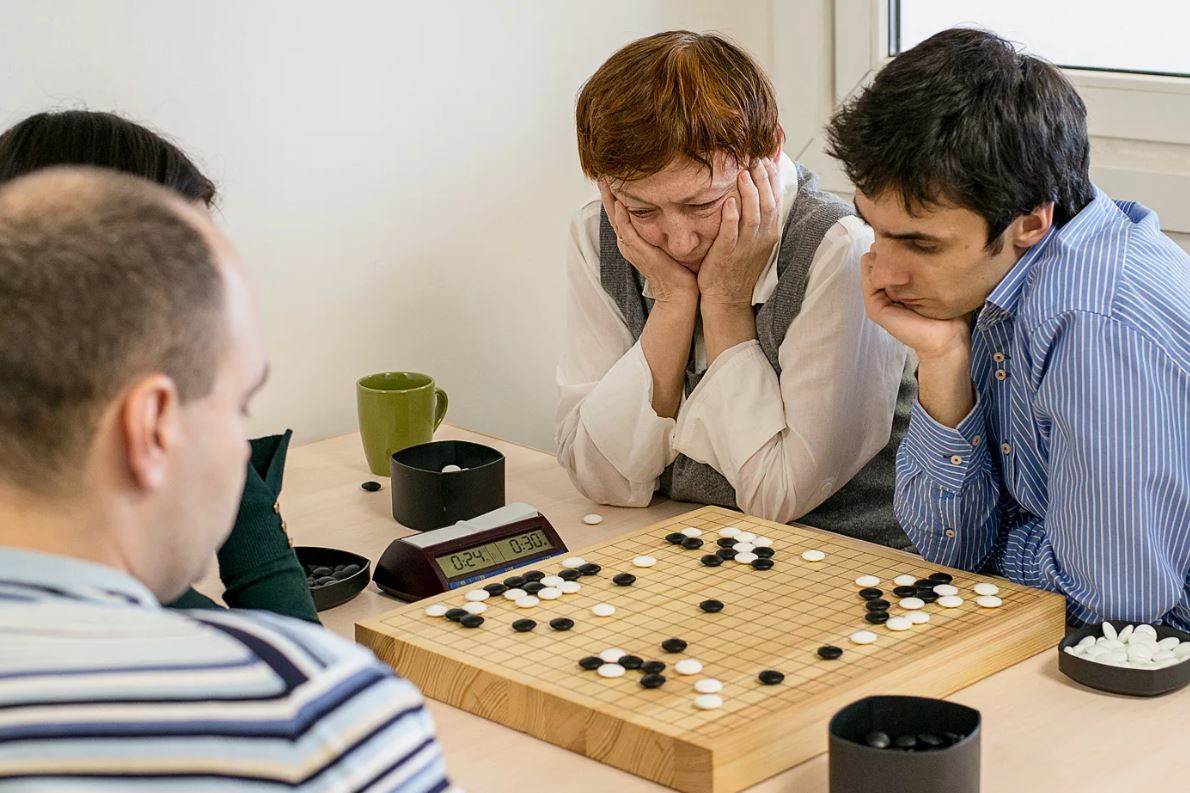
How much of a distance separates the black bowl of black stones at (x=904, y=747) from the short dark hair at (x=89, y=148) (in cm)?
77

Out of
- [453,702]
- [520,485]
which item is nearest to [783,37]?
[520,485]

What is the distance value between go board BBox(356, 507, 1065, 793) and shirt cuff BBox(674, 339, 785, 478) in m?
0.26

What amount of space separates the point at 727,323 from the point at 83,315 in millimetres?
1246

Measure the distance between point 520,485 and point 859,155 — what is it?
731mm

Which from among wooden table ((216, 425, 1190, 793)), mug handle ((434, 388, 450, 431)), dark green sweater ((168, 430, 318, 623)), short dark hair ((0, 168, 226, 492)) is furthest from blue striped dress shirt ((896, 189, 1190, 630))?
short dark hair ((0, 168, 226, 492))

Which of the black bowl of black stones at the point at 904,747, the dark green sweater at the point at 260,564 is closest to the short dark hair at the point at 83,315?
the black bowl of black stones at the point at 904,747

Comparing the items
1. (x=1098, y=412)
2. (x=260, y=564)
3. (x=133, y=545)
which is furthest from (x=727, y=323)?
(x=133, y=545)

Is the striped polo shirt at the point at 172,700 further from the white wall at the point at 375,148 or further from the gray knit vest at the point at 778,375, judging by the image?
the white wall at the point at 375,148

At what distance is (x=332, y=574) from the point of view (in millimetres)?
1623

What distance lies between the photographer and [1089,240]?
1.46 meters

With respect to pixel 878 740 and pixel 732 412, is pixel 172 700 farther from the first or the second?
pixel 732 412

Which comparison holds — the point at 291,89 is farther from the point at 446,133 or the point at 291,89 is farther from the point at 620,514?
the point at 620,514

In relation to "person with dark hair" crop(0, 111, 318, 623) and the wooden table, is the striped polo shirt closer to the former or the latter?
the wooden table

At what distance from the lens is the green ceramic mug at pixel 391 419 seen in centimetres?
203
